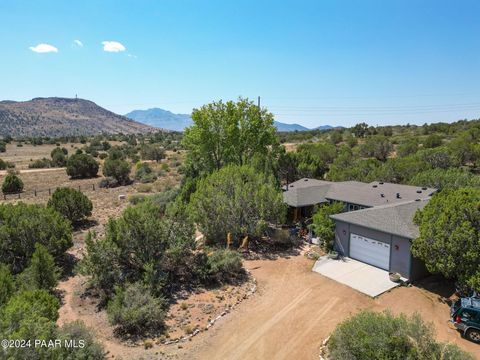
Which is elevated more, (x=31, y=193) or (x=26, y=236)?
(x=26, y=236)

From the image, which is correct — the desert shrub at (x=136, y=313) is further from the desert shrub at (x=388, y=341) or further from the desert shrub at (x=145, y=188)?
the desert shrub at (x=145, y=188)

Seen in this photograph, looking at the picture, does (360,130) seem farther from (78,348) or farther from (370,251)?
(78,348)

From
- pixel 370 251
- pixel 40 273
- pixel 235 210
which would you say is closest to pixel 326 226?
pixel 370 251

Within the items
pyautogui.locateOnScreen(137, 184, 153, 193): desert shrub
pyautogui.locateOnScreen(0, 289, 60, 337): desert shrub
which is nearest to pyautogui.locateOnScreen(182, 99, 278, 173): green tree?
pyautogui.locateOnScreen(137, 184, 153, 193): desert shrub

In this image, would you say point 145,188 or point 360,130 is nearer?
point 145,188

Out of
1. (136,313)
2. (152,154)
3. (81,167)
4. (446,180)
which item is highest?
(152,154)

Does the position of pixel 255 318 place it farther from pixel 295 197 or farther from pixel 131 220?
pixel 295 197

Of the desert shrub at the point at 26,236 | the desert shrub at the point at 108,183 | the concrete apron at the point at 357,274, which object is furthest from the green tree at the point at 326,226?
the desert shrub at the point at 108,183
